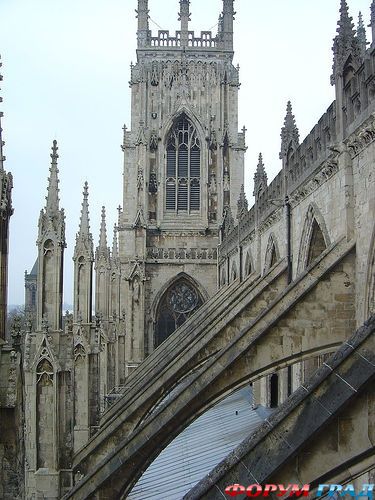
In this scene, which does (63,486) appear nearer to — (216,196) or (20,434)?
(20,434)

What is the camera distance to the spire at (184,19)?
34875 millimetres

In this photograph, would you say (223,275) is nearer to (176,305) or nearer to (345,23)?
(176,305)

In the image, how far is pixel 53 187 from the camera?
13062 millimetres

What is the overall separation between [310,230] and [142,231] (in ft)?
67.6

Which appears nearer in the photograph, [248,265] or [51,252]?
[51,252]

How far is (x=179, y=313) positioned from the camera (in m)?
32.3

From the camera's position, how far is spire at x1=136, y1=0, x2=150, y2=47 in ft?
114

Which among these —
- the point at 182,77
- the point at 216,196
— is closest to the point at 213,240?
the point at 216,196

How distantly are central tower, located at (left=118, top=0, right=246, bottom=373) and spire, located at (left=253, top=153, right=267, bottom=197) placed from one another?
430 inches

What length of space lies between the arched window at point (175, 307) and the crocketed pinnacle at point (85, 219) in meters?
14.9

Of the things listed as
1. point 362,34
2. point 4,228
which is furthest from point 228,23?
point 4,228

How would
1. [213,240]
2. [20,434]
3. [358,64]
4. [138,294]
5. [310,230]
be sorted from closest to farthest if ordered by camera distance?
[20,434] < [358,64] < [310,230] < [138,294] < [213,240]

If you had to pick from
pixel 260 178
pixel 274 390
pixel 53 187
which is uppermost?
pixel 260 178

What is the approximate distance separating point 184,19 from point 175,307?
57.3 ft
